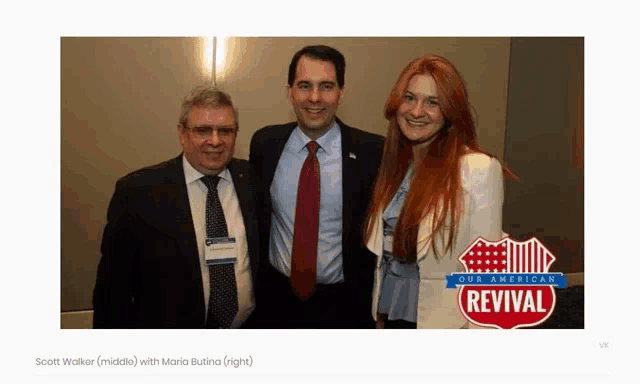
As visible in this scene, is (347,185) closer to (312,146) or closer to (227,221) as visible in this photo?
(312,146)

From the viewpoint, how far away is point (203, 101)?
2.19 meters

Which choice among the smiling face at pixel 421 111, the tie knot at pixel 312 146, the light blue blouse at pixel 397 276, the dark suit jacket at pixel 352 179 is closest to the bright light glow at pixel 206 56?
the dark suit jacket at pixel 352 179

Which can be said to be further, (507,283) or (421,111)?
(507,283)

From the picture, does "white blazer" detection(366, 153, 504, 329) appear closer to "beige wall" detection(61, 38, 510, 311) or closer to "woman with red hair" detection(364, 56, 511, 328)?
"woman with red hair" detection(364, 56, 511, 328)

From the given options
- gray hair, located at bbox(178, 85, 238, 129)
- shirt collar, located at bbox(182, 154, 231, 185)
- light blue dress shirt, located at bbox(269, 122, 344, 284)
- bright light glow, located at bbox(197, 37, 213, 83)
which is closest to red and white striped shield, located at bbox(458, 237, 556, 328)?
light blue dress shirt, located at bbox(269, 122, 344, 284)

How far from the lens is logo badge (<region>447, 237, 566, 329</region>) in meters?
2.23

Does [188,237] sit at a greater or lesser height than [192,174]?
lesser

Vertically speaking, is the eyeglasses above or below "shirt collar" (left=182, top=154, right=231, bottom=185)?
above

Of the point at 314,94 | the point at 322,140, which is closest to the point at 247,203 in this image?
the point at 322,140

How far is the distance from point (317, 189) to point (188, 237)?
48 centimetres

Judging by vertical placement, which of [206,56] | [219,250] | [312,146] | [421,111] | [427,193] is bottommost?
[219,250]
